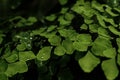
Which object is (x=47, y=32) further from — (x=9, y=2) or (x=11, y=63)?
(x=9, y=2)

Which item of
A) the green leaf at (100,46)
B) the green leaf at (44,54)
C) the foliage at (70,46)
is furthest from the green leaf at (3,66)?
the green leaf at (100,46)

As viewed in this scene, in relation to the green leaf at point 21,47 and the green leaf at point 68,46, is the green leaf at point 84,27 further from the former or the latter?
the green leaf at point 21,47

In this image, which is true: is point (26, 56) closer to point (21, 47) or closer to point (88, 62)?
point (21, 47)

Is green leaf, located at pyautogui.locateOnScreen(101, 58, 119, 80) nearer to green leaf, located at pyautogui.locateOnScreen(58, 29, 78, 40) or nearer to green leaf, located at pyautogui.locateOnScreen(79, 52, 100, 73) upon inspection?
green leaf, located at pyautogui.locateOnScreen(79, 52, 100, 73)

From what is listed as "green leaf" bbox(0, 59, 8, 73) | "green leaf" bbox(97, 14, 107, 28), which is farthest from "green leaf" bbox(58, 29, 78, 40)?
"green leaf" bbox(0, 59, 8, 73)

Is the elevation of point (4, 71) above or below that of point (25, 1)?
above

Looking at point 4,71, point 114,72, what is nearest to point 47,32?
point 4,71
